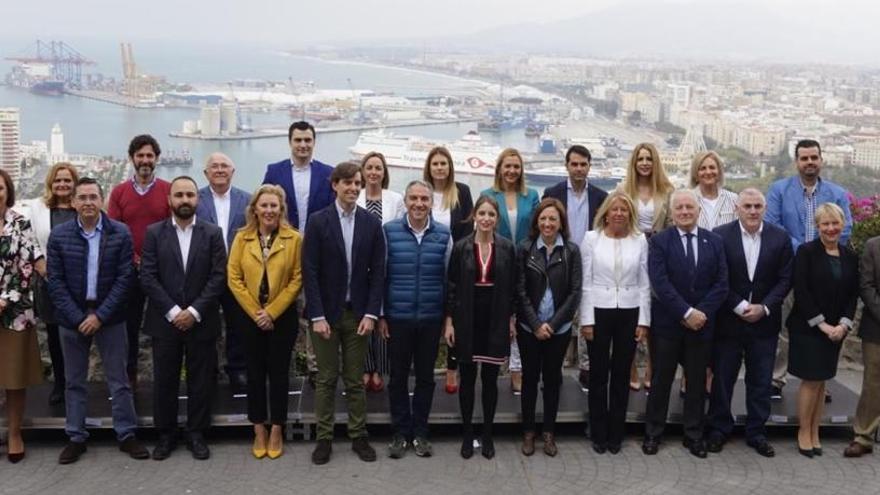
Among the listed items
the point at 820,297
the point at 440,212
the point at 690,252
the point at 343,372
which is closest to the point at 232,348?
→ the point at 343,372

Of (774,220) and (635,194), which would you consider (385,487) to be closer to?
(635,194)

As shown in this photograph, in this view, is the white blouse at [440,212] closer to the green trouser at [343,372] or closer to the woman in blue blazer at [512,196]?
the woman in blue blazer at [512,196]

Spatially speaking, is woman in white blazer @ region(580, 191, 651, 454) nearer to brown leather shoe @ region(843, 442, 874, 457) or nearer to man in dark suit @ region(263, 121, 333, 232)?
brown leather shoe @ region(843, 442, 874, 457)

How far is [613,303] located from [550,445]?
0.92 meters

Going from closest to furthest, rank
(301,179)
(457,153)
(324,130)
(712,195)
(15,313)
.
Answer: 1. (15,313)
2. (712,195)
3. (301,179)
4. (457,153)
5. (324,130)

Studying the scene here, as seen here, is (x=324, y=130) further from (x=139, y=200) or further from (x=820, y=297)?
(x=820, y=297)

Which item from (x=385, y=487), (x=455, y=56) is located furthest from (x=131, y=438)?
(x=455, y=56)

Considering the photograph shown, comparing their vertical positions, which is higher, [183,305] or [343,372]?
[183,305]

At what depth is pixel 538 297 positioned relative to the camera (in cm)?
473

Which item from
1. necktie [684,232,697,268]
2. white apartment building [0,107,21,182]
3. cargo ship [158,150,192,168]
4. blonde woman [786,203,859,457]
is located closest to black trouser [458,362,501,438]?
necktie [684,232,697,268]

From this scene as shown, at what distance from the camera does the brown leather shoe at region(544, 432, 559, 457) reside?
4.82 metres

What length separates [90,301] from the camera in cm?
462

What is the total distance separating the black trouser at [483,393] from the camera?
15.6 ft

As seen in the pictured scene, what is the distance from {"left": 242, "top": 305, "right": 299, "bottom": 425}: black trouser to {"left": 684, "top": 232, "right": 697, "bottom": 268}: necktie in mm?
2318
